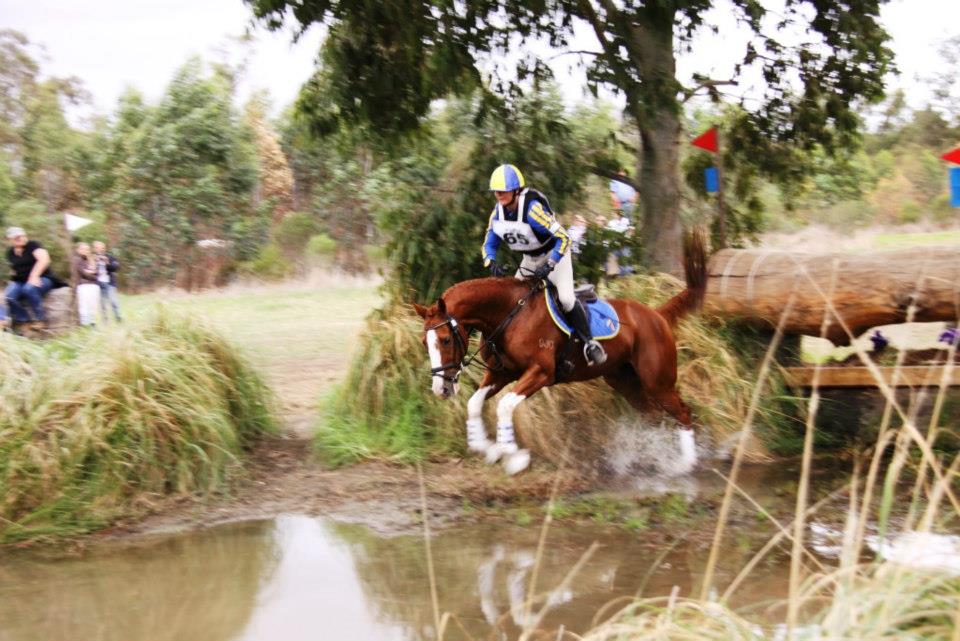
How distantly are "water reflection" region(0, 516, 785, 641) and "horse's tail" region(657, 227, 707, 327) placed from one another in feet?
8.67

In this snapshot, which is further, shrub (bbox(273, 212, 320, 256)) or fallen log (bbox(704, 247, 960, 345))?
shrub (bbox(273, 212, 320, 256))

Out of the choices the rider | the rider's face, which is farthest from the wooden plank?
the rider's face

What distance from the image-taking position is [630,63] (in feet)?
29.7

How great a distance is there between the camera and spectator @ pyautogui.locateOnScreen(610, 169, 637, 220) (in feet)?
34.8

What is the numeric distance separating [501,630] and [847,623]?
2312mm

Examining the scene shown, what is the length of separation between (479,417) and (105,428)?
9.61ft

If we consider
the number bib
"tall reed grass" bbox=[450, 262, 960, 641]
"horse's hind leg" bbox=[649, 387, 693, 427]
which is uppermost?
the number bib

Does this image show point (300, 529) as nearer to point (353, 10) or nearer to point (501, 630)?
point (501, 630)

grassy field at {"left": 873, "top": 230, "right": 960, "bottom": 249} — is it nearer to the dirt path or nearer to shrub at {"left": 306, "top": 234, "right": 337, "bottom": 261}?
the dirt path

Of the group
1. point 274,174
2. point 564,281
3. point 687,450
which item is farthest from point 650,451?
point 274,174

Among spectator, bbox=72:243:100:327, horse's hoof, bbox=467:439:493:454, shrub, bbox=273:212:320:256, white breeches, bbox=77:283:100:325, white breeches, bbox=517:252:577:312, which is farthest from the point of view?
shrub, bbox=273:212:320:256

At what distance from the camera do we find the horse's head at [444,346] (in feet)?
22.4

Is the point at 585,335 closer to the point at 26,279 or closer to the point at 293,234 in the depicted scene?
the point at 26,279

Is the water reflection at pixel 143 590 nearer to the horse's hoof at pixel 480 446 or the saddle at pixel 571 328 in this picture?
the horse's hoof at pixel 480 446
